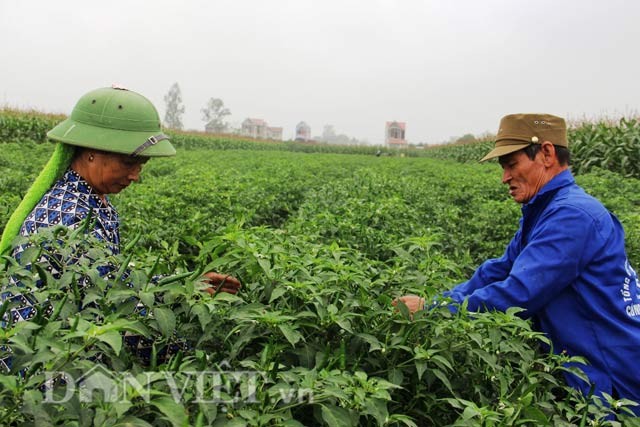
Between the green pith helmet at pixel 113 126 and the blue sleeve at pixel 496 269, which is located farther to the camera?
the blue sleeve at pixel 496 269

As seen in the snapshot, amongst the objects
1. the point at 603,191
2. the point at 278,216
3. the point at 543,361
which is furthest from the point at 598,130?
the point at 543,361

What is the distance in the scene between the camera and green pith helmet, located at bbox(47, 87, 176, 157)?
217 cm

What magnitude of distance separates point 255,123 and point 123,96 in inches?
4358

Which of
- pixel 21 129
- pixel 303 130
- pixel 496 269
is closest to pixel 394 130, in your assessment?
pixel 303 130

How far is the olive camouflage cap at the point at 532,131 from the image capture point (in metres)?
2.62

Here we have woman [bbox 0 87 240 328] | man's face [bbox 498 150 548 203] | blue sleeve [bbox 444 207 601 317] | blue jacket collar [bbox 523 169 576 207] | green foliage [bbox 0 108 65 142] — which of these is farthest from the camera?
green foliage [bbox 0 108 65 142]

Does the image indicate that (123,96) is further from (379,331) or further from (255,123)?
(255,123)

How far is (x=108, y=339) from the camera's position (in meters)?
1.18

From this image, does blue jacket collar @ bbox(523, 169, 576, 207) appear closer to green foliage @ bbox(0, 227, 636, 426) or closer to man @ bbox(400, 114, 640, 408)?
man @ bbox(400, 114, 640, 408)

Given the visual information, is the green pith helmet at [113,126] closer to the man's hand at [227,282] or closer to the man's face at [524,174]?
the man's hand at [227,282]

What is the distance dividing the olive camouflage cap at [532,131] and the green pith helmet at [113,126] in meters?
1.66

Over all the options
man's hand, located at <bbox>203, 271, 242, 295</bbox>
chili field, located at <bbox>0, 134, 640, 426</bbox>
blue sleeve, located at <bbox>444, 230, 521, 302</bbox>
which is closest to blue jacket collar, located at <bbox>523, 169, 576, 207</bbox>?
blue sleeve, located at <bbox>444, 230, 521, 302</bbox>

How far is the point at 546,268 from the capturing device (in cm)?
224

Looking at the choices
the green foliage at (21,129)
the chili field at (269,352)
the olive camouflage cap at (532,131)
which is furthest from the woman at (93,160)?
the green foliage at (21,129)
